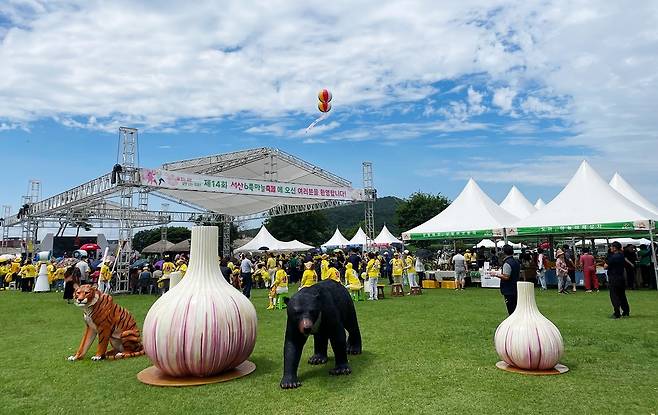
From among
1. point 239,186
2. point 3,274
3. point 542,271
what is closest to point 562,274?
point 542,271

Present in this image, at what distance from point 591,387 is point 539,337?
2.45ft

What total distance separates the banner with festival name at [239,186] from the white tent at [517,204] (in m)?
9.68

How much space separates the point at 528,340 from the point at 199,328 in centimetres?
397

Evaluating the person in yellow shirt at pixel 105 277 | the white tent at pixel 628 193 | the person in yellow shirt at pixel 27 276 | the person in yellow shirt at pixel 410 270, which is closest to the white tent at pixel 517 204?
the white tent at pixel 628 193

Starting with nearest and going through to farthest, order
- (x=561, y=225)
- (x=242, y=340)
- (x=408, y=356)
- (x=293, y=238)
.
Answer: (x=242, y=340) < (x=408, y=356) < (x=561, y=225) < (x=293, y=238)

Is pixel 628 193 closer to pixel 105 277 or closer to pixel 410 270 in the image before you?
pixel 410 270

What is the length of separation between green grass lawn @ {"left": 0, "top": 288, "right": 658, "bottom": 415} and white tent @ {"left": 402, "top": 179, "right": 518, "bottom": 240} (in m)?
9.28

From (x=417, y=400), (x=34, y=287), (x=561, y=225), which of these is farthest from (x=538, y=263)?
(x=34, y=287)

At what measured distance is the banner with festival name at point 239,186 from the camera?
17.0 meters

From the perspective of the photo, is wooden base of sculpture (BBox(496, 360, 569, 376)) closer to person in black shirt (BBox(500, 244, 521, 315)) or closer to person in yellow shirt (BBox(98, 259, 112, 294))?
person in black shirt (BBox(500, 244, 521, 315))

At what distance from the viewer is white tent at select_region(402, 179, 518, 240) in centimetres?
1886

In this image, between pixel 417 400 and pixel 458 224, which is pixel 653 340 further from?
pixel 458 224

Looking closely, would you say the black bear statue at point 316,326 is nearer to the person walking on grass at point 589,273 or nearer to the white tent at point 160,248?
the person walking on grass at point 589,273

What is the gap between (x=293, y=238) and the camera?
59188 mm
